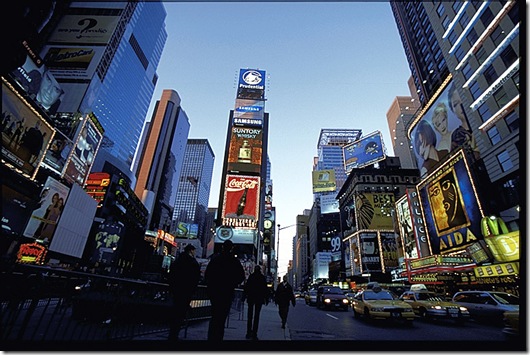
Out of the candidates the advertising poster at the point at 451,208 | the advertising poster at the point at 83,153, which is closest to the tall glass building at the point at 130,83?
the advertising poster at the point at 83,153

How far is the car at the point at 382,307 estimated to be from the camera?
33.9ft

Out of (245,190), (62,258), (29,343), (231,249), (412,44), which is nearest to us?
(29,343)

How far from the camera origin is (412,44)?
223ft

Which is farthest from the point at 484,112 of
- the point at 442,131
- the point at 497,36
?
the point at 442,131

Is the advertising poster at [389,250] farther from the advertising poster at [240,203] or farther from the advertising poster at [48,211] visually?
the advertising poster at [48,211]

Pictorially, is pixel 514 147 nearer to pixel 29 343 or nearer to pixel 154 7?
pixel 29 343

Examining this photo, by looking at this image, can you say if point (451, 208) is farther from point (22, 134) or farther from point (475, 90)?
point (22, 134)

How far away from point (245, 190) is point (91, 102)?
33759 mm

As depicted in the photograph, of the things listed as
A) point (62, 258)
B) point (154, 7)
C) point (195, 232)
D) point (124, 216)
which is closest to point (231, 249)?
point (62, 258)

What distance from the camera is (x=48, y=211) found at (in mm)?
37781

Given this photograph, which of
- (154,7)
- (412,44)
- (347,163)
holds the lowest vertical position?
(347,163)

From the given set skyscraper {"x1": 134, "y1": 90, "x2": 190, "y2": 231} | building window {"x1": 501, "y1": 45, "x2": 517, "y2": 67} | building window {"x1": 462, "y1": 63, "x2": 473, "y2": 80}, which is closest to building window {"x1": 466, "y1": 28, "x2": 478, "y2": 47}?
building window {"x1": 462, "y1": 63, "x2": 473, "y2": 80}

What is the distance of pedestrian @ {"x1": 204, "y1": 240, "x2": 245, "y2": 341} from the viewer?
4.78 m

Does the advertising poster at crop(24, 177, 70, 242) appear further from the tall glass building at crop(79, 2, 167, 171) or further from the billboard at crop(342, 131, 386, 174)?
the tall glass building at crop(79, 2, 167, 171)
